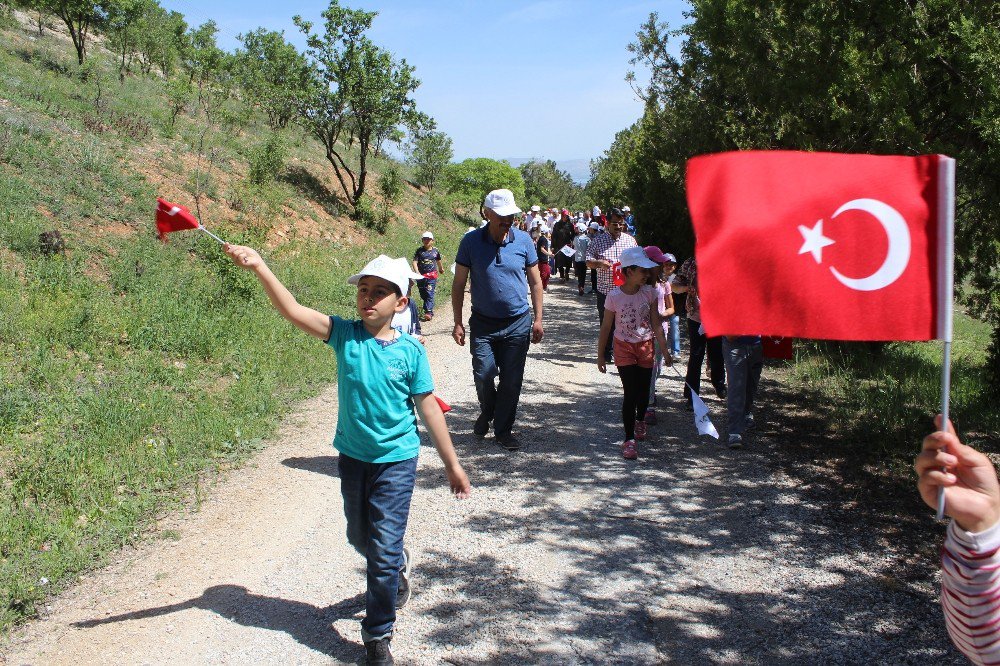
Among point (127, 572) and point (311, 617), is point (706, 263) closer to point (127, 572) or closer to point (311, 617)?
point (311, 617)

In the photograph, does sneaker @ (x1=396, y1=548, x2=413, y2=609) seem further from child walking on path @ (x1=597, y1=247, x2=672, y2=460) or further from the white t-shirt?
the white t-shirt

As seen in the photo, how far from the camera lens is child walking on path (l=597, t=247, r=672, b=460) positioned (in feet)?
22.2

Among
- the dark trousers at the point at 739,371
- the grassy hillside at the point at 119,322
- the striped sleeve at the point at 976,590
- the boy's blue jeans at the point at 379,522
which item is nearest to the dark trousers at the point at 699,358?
the dark trousers at the point at 739,371

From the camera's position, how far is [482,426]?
7281 millimetres

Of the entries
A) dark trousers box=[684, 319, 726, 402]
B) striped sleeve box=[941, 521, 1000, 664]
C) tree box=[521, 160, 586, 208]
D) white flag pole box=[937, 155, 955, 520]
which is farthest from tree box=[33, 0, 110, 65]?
tree box=[521, 160, 586, 208]

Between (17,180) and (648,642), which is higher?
(17,180)

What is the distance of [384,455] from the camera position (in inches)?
148

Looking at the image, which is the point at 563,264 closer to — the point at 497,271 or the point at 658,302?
the point at 658,302

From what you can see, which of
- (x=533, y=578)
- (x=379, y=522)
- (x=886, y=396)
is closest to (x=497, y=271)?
(x=533, y=578)

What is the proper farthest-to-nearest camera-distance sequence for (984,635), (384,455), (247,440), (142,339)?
(142,339)
(247,440)
(384,455)
(984,635)

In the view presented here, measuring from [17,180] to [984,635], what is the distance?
12.8m

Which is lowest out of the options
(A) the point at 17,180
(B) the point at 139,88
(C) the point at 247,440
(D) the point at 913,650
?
(D) the point at 913,650

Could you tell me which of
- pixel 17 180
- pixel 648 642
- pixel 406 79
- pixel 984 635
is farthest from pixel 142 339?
pixel 406 79

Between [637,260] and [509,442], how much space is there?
6.55ft
